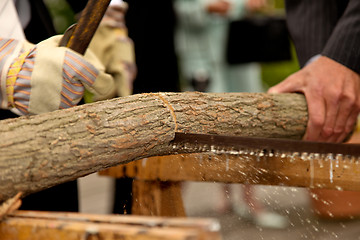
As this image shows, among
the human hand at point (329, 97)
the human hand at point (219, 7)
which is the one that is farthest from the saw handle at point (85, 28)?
the human hand at point (219, 7)

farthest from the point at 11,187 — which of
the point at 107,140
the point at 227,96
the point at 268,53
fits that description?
the point at 268,53

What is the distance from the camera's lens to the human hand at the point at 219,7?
3.75 meters

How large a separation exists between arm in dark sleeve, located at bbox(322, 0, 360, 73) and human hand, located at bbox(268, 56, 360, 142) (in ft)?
0.09

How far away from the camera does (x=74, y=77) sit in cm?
126

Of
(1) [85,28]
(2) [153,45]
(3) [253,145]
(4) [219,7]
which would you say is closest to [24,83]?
(1) [85,28]

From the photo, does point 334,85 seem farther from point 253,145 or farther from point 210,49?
point 210,49

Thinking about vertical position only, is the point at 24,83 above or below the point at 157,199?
above

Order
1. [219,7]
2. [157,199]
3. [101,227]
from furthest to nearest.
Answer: [219,7] < [157,199] < [101,227]

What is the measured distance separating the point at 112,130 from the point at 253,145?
1.58 ft

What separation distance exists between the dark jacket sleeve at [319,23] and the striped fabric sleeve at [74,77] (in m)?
1.02

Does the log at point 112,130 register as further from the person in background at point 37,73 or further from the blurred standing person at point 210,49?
the blurred standing person at point 210,49

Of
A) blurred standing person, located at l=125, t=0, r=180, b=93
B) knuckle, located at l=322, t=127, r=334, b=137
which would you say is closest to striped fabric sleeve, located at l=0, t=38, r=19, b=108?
knuckle, located at l=322, t=127, r=334, b=137

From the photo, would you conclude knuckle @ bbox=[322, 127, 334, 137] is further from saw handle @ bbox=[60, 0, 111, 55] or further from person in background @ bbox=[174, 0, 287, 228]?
person in background @ bbox=[174, 0, 287, 228]

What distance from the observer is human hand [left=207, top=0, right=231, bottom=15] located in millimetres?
3754
